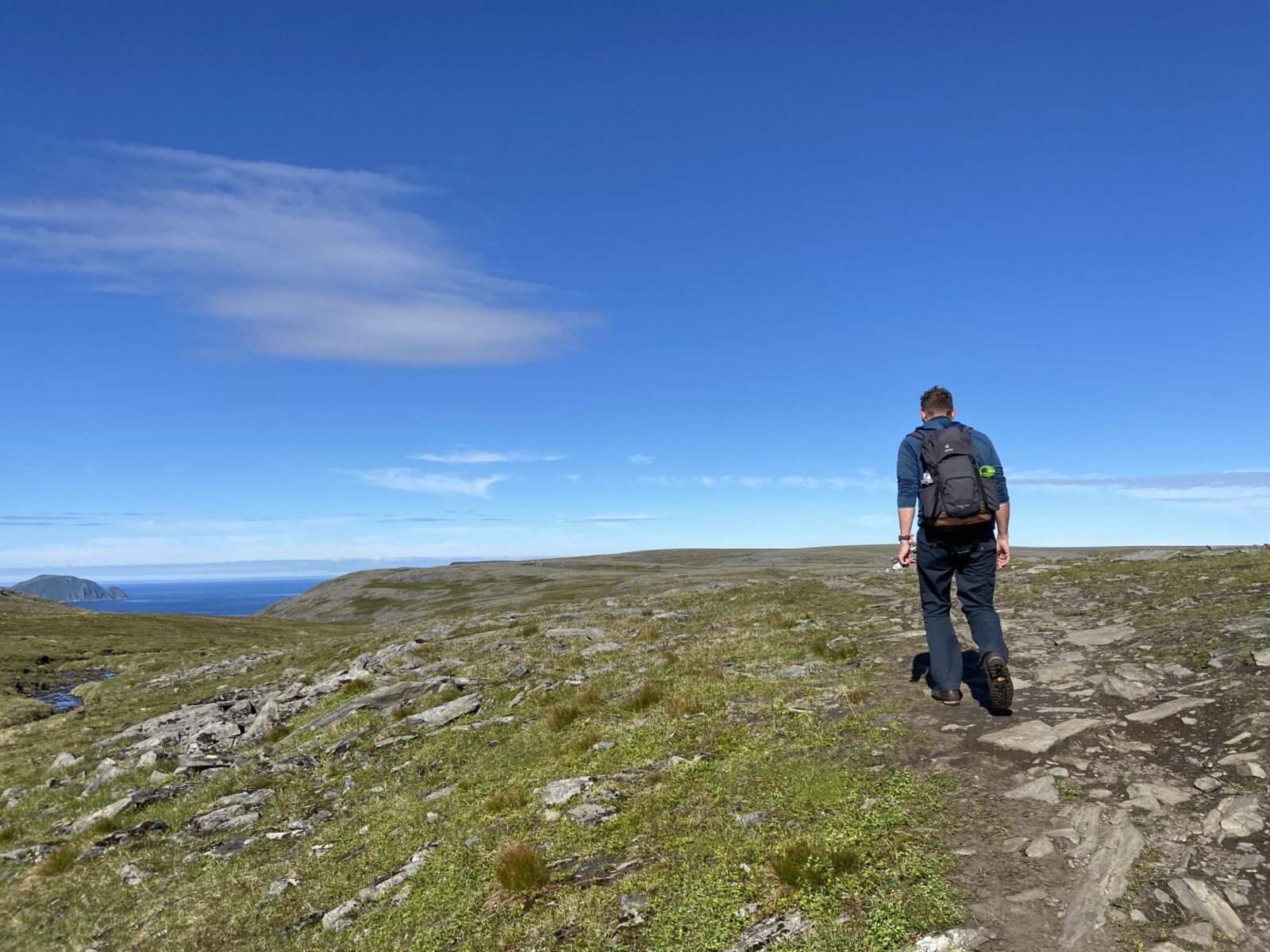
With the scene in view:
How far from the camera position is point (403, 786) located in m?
12.6

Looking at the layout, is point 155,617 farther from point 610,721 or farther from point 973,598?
point 973,598

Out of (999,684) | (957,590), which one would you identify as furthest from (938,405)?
(999,684)

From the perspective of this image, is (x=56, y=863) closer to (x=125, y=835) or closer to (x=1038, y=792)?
(x=125, y=835)

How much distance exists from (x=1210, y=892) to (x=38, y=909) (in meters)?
16.4

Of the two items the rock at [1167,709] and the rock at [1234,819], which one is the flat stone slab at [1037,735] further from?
the rock at [1234,819]

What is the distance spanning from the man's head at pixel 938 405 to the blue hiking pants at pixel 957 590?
192 cm

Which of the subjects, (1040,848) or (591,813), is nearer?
(1040,848)

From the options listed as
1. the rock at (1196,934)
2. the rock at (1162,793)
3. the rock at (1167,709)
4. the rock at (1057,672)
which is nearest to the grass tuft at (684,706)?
the rock at (1057,672)

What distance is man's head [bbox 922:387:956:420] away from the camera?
11.0m

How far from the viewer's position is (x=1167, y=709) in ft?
29.7

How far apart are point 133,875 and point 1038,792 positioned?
553 inches

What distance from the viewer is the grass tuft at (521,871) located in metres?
7.78

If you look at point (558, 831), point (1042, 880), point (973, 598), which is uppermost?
point (973, 598)

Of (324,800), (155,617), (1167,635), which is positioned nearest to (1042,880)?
(1167,635)
